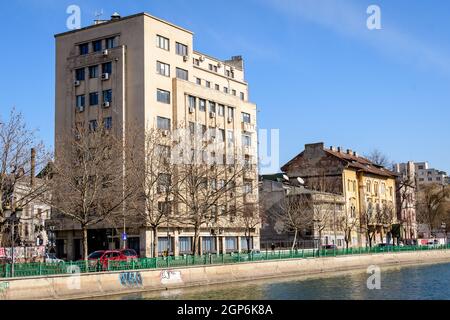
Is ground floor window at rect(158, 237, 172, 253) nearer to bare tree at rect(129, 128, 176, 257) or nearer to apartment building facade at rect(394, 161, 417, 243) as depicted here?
bare tree at rect(129, 128, 176, 257)

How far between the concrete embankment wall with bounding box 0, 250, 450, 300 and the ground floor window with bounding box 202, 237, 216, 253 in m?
15.7

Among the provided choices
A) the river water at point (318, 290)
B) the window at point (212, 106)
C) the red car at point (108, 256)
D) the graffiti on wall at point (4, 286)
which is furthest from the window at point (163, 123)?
the graffiti on wall at point (4, 286)

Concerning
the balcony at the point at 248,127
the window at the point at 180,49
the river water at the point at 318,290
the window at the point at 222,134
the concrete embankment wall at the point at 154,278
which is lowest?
the river water at the point at 318,290

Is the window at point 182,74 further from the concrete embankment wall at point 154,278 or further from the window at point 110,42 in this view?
the concrete embankment wall at point 154,278

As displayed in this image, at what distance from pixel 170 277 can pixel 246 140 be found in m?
39.6

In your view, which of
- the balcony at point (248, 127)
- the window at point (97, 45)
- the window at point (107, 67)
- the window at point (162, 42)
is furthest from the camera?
the balcony at point (248, 127)

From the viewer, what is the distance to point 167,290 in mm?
40781

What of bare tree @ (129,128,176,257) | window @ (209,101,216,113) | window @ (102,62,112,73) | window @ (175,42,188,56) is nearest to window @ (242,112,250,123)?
window @ (209,101,216,113)

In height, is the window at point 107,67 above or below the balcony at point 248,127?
above

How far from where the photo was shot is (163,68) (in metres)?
66.3

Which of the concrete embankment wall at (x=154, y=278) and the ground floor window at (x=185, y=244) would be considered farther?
the ground floor window at (x=185, y=244)

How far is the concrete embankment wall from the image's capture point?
107 feet

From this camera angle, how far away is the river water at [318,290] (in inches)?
1454
